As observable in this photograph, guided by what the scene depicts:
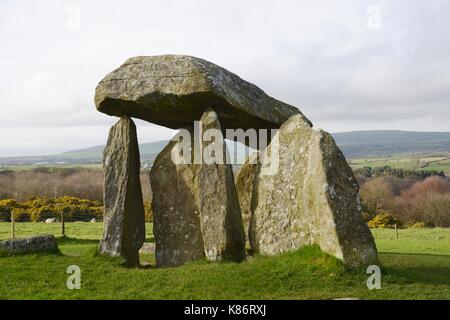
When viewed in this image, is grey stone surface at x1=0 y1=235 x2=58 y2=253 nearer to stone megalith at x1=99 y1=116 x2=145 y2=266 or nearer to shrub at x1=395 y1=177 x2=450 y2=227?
stone megalith at x1=99 y1=116 x2=145 y2=266

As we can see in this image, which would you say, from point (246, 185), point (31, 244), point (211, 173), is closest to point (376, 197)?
point (246, 185)

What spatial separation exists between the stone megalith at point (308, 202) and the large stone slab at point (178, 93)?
1.59m

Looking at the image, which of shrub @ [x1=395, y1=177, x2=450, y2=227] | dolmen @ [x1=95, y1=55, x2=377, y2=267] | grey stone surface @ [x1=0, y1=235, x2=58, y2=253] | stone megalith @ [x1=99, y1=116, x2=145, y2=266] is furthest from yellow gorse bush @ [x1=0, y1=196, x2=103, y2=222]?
shrub @ [x1=395, y1=177, x2=450, y2=227]

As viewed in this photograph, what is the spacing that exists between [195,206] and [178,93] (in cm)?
380

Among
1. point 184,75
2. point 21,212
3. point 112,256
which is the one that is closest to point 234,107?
point 184,75

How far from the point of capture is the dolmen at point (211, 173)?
1617cm

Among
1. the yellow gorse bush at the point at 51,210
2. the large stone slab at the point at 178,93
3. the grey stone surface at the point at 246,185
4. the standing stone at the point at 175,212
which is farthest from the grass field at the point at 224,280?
the yellow gorse bush at the point at 51,210

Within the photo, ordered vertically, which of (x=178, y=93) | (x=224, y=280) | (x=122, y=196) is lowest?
(x=224, y=280)

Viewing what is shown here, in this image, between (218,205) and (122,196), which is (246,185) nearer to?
(218,205)

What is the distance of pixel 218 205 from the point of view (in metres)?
16.9

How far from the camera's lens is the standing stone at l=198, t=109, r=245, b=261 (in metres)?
16.6

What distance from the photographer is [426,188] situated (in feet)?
251
